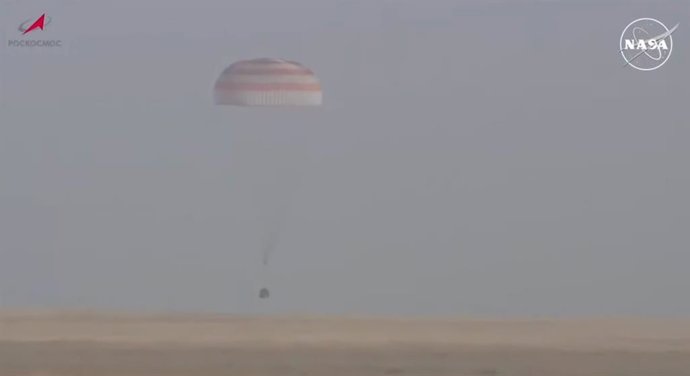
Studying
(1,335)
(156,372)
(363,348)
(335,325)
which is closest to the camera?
(156,372)

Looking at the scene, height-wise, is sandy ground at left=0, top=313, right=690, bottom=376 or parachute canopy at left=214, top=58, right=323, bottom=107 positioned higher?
parachute canopy at left=214, top=58, right=323, bottom=107

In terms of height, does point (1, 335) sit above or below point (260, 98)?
below

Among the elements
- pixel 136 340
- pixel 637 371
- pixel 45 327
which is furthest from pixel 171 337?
pixel 637 371

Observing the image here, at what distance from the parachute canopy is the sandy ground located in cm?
295

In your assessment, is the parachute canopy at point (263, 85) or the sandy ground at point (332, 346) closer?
the sandy ground at point (332, 346)

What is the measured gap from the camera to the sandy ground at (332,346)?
1273 cm

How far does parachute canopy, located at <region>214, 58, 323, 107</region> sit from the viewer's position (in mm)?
17516

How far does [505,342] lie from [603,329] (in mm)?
2073

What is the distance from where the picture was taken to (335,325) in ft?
54.4

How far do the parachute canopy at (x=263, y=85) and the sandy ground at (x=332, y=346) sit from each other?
2949mm

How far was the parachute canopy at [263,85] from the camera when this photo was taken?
17516 millimetres

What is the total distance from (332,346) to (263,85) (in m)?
4.59

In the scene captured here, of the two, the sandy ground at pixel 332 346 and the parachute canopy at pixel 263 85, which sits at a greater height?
the parachute canopy at pixel 263 85

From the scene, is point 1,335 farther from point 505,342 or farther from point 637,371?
point 637,371
